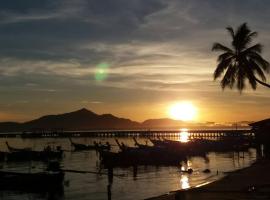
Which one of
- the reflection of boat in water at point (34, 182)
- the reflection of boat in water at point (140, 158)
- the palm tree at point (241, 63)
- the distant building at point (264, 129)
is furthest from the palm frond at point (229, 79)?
the reflection of boat in water at point (140, 158)

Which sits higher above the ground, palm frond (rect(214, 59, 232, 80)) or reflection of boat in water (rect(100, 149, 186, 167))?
palm frond (rect(214, 59, 232, 80))

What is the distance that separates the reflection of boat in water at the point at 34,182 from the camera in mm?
36000

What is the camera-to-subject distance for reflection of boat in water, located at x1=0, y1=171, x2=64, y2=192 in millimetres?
36000

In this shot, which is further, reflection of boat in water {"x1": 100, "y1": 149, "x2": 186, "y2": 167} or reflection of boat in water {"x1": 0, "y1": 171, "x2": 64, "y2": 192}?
reflection of boat in water {"x1": 100, "y1": 149, "x2": 186, "y2": 167}

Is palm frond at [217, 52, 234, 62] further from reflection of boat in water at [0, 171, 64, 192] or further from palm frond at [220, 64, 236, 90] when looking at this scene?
reflection of boat in water at [0, 171, 64, 192]

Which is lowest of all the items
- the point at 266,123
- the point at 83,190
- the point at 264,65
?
the point at 83,190

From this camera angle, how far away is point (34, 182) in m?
36.2

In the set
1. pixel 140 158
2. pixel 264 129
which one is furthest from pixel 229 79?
pixel 140 158

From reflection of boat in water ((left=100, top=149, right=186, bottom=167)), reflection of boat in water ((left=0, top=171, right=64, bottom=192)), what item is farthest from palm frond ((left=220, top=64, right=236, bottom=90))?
reflection of boat in water ((left=100, top=149, right=186, bottom=167))

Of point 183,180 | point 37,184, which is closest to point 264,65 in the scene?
point 183,180

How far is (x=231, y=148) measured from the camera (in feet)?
282

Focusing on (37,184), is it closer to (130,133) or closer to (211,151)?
(211,151)

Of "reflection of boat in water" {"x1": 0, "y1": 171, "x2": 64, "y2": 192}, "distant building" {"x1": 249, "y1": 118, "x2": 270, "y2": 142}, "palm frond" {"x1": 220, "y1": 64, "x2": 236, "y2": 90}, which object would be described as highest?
"palm frond" {"x1": 220, "y1": 64, "x2": 236, "y2": 90}

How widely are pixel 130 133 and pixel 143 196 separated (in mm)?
131952
